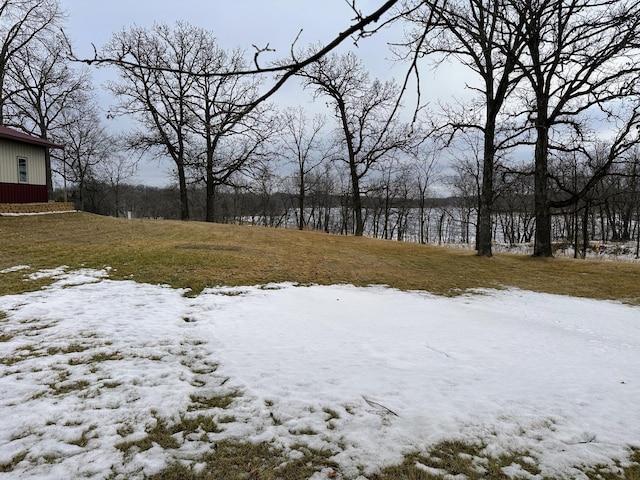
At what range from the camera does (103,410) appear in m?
3.01

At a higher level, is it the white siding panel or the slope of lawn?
the white siding panel

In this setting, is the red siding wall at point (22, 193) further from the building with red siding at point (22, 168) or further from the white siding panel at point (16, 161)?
the white siding panel at point (16, 161)

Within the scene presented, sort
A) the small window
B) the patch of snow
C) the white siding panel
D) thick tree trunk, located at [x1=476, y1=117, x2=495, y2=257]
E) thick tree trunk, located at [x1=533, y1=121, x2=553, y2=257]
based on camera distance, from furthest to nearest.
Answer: the small window → the white siding panel → thick tree trunk, located at [x1=533, y1=121, x2=553, y2=257] → thick tree trunk, located at [x1=476, y1=117, x2=495, y2=257] → the patch of snow

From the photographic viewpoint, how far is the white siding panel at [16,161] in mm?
17281

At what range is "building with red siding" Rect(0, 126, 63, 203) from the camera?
1733cm

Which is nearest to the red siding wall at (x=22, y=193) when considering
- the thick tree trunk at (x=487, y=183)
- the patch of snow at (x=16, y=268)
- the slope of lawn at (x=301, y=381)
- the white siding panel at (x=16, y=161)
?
the white siding panel at (x=16, y=161)

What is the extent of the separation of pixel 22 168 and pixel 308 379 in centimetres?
2140

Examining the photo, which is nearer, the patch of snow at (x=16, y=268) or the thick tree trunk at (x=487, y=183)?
the patch of snow at (x=16, y=268)

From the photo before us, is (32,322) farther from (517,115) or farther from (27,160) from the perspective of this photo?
(27,160)

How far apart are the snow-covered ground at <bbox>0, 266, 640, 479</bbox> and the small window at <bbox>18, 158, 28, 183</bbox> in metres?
15.9

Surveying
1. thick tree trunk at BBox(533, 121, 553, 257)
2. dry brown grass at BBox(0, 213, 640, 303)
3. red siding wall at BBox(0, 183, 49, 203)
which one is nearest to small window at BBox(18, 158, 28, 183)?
red siding wall at BBox(0, 183, 49, 203)

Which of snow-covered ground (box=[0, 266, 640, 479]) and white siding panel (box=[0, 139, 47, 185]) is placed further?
white siding panel (box=[0, 139, 47, 185])

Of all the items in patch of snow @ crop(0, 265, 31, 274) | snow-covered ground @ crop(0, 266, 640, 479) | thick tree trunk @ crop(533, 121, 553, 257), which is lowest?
snow-covered ground @ crop(0, 266, 640, 479)

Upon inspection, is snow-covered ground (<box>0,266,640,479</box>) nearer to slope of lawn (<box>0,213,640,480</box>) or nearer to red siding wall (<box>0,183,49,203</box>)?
slope of lawn (<box>0,213,640,480</box>)
